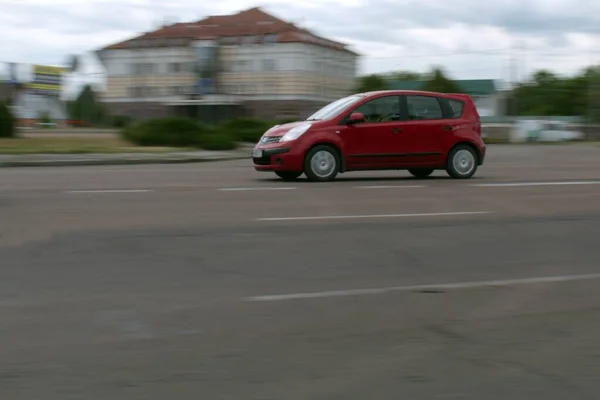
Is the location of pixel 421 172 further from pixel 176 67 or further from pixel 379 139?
pixel 176 67

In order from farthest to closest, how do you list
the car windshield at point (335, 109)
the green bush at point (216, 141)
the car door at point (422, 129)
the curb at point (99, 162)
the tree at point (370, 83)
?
the tree at point (370, 83), the green bush at point (216, 141), the curb at point (99, 162), the car door at point (422, 129), the car windshield at point (335, 109)

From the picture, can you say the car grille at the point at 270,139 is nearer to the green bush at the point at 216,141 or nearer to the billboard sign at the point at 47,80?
the green bush at the point at 216,141

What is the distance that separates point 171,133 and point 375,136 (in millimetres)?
15161

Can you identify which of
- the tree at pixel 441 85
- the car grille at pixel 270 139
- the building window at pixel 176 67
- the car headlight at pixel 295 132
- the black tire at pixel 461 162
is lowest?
the black tire at pixel 461 162

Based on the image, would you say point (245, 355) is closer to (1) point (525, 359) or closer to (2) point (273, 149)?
(1) point (525, 359)

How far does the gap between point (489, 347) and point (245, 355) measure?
5.13 feet

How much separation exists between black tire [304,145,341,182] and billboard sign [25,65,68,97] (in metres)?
91.2

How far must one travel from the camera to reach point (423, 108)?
650 inches

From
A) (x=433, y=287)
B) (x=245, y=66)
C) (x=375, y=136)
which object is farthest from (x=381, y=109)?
(x=245, y=66)

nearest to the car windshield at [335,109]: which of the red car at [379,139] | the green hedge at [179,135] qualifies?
the red car at [379,139]

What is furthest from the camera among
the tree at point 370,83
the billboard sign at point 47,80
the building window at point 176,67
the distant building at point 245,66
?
the billboard sign at point 47,80

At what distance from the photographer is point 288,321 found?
246 inches

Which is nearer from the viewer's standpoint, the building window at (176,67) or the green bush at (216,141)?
the green bush at (216,141)

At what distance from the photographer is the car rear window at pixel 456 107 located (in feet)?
54.7
